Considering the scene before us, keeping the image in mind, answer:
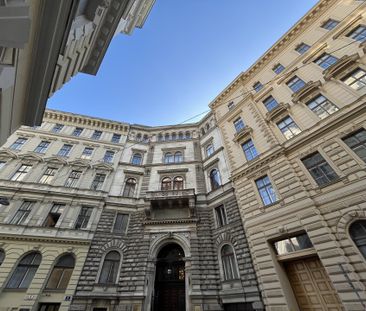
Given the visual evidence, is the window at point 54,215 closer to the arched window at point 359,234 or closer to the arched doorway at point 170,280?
the arched doorway at point 170,280

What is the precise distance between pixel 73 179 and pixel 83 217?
4.63 meters

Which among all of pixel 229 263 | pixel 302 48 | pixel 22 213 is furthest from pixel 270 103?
pixel 22 213

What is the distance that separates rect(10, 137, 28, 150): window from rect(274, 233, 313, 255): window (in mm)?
26334

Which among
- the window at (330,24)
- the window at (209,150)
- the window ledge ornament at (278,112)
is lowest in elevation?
the window ledge ornament at (278,112)

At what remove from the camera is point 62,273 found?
1387 cm

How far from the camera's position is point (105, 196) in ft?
59.9

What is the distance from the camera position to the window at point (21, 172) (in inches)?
699

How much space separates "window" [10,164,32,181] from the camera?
17.8 meters

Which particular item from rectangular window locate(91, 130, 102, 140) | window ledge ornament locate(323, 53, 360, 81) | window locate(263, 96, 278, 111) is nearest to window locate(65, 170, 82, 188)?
rectangular window locate(91, 130, 102, 140)

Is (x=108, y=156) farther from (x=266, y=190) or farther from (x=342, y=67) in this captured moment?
(x=342, y=67)

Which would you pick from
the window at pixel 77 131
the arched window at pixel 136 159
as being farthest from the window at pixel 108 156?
the window at pixel 77 131

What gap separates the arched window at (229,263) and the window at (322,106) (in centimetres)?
1168

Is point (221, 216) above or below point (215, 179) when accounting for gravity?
below

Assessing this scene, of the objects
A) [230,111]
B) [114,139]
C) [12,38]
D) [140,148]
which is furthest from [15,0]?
[114,139]
